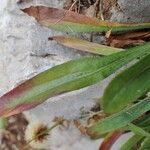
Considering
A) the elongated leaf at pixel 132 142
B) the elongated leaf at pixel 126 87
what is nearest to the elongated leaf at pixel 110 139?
the elongated leaf at pixel 132 142

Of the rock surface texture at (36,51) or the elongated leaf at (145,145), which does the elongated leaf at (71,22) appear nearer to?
the rock surface texture at (36,51)

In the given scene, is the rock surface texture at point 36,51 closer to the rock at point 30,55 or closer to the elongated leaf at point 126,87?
the rock at point 30,55

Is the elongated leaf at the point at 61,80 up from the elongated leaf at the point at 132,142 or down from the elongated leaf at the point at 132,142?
up

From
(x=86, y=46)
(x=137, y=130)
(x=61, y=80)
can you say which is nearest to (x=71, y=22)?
(x=86, y=46)

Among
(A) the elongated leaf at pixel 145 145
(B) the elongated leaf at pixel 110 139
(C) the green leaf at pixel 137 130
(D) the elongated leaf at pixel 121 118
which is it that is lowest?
(B) the elongated leaf at pixel 110 139

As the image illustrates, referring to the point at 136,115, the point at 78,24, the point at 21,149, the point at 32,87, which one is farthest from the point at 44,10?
the point at 21,149

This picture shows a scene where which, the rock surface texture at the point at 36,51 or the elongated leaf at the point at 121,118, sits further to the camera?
the rock surface texture at the point at 36,51
